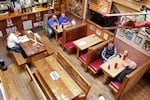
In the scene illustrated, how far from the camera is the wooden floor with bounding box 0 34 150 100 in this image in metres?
3.48

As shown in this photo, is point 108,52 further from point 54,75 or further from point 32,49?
point 32,49

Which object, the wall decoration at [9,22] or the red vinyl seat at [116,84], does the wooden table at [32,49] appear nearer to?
the wall decoration at [9,22]

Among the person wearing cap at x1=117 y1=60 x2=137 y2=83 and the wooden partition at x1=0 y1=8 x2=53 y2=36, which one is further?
the wooden partition at x1=0 y1=8 x2=53 y2=36

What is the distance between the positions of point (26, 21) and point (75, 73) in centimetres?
316

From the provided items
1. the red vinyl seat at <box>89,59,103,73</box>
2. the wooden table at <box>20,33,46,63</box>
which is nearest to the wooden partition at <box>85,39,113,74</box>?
the red vinyl seat at <box>89,59,103,73</box>

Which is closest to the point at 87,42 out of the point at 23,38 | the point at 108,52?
the point at 108,52

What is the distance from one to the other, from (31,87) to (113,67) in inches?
80.8

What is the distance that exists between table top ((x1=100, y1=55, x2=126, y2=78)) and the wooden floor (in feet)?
1.84

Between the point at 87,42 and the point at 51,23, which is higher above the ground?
the point at 51,23

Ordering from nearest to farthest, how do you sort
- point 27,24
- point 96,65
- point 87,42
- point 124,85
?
1. point 124,85
2. point 96,65
3. point 87,42
4. point 27,24

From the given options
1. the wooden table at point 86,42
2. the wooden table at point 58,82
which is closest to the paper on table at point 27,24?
the wooden table at point 86,42

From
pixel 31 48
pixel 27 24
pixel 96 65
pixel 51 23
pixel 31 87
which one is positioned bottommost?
pixel 31 87

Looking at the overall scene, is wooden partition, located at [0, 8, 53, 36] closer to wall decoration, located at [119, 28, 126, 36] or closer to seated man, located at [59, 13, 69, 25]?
seated man, located at [59, 13, 69, 25]

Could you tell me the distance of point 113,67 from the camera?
3576 mm
